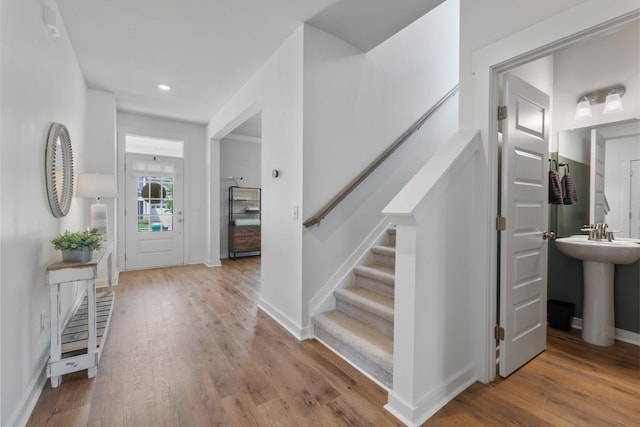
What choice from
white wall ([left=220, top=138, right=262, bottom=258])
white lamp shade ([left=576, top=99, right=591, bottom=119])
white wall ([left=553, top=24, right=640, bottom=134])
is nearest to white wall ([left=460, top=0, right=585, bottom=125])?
white wall ([left=553, top=24, right=640, bottom=134])

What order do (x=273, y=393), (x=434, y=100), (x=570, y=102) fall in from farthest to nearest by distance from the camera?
(x=434, y=100) < (x=570, y=102) < (x=273, y=393)

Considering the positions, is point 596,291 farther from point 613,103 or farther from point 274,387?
point 274,387

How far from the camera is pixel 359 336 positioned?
7.15 feet

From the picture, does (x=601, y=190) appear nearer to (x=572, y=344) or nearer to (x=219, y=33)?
(x=572, y=344)

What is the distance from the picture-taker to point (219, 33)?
272cm

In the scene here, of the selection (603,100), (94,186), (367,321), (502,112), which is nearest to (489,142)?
(502,112)

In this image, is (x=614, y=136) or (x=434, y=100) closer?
(x=614, y=136)

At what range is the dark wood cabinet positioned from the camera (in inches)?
238

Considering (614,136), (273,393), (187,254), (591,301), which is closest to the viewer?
(273,393)

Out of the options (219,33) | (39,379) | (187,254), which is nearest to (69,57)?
(219,33)

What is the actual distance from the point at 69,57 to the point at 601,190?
536 cm

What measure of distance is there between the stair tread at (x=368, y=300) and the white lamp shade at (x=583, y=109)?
255 cm

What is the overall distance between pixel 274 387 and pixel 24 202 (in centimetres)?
188

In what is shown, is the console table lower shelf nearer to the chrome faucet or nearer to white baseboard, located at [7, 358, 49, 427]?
white baseboard, located at [7, 358, 49, 427]
